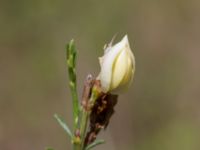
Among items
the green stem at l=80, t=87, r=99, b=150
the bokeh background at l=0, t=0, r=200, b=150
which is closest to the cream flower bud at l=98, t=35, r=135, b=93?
the green stem at l=80, t=87, r=99, b=150

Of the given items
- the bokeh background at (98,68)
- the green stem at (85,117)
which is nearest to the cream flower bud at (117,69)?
the green stem at (85,117)

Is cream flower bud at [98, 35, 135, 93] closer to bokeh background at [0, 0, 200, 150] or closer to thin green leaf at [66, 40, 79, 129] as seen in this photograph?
thin green leaf at [66, 40, 79, 129]

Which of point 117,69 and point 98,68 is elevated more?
point 98,68

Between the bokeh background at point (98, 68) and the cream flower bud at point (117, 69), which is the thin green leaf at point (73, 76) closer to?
the cream flower bud at point (117, 69)

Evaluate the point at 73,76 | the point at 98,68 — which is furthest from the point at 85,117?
the point at 98,68

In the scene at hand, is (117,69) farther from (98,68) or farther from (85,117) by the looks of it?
(98,68)

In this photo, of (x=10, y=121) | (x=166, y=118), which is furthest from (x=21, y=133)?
(x=166, y=118)
